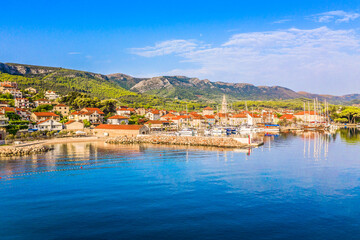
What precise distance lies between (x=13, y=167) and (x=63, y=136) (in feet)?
98.8

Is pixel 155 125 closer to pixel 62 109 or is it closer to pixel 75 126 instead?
pixel 75 126

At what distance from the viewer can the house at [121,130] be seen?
61.2m

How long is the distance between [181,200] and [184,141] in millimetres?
33249

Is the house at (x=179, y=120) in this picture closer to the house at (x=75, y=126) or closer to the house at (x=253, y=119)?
the house at (x=253, y=119)

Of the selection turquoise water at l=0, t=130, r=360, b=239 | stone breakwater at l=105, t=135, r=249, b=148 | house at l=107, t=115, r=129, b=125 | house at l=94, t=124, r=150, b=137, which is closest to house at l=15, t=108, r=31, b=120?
house at l=107, t=115, r=129, b=125

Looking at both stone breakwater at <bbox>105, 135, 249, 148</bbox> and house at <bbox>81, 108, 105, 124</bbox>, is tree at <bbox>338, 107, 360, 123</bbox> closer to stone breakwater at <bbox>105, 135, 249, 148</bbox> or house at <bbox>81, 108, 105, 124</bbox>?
stone breakwater at <bbox>105, 135, 249, 148</bbox>

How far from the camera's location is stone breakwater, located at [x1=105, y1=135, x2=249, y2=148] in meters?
48.4

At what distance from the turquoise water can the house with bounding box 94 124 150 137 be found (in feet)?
91.1

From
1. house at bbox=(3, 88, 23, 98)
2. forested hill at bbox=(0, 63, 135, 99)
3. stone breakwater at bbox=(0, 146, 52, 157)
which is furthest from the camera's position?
forested hill at bbox=(0, 63, 135, 99)

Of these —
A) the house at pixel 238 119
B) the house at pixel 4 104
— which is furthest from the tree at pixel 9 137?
the house at pixel 238 119

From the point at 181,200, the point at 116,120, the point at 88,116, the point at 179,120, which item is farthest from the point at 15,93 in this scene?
the point at 181,200

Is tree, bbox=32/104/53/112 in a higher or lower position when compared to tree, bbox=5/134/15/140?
higher

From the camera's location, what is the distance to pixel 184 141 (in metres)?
52.7

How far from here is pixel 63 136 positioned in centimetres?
6022
